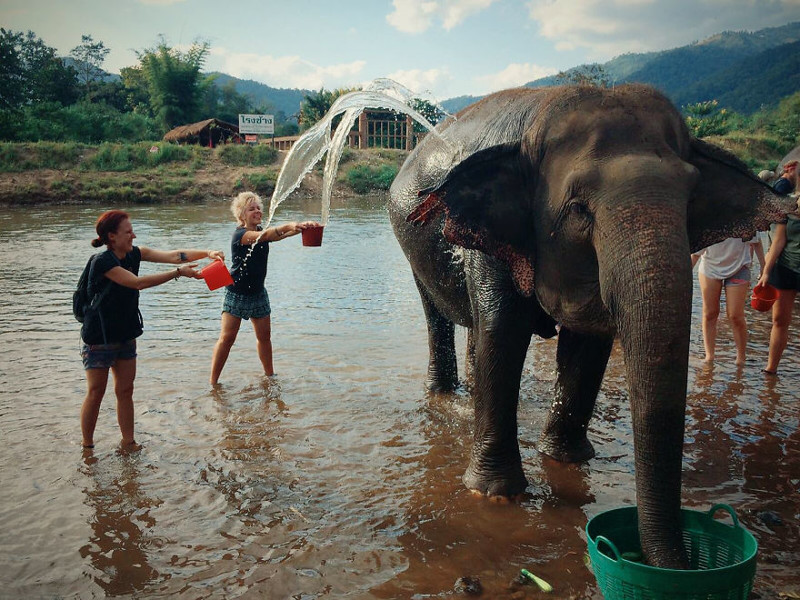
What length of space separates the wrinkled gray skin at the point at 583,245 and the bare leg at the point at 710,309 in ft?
9.88

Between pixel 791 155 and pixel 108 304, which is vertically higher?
pixel 791 155

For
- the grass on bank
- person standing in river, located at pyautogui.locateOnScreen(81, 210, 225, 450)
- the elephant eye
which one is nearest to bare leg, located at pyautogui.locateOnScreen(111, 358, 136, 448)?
person standing in river, located at pyautogui.locateOnScreen(81, 210, 225, 450)

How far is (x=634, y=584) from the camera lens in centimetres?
248

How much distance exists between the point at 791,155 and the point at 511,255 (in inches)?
201

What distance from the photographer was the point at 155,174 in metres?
35.1

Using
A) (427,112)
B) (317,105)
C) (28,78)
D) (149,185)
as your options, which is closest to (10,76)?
(28,78)

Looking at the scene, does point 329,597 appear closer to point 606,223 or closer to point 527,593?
point 527,593

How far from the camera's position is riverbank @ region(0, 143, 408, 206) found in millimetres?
30844

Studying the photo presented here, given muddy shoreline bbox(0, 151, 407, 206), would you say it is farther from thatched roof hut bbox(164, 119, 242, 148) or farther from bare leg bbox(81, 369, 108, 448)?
bare leg bbox(81, 369, 108, 448)

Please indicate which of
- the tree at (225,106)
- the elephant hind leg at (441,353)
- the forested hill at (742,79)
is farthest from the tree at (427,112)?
the forested hill at (742,79)

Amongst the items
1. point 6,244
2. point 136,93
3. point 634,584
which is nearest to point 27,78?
point 136,93

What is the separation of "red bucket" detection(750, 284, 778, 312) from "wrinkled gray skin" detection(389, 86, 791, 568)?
9.23 feet

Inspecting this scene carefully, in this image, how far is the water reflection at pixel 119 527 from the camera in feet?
11.4

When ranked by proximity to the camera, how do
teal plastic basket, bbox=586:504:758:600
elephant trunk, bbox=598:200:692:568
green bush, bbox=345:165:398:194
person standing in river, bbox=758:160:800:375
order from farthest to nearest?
1. green bush, bbox=345:165:398:194
2. person standing in river, bbox=758:160:800:375
3. elephant trunk, bbox=598:200:692:568
4. teal plastic basket, bbox=586:504:758:600
